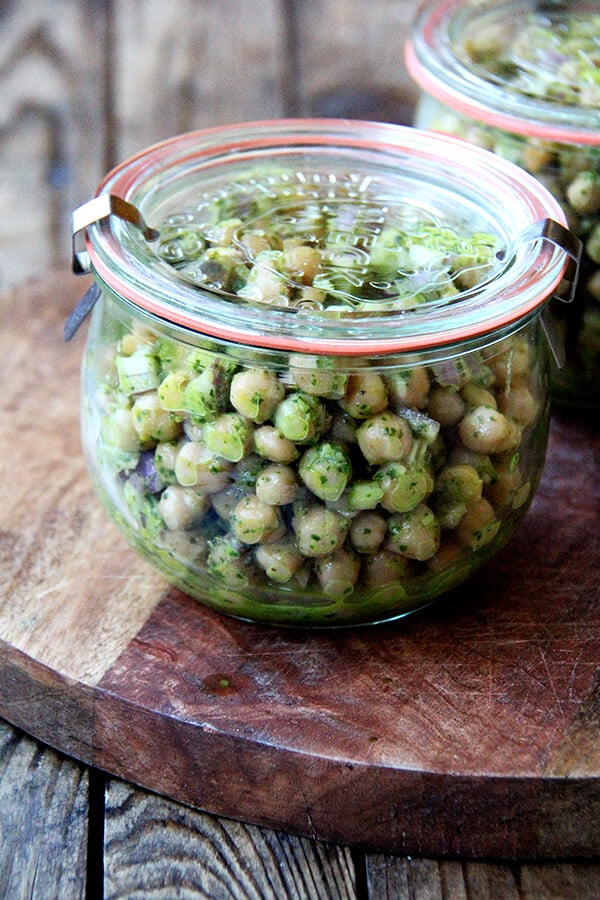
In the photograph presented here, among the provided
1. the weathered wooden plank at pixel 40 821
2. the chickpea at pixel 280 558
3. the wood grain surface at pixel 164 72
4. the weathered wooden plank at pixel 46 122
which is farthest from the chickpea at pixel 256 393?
the wood grain surface at pixel 164 72

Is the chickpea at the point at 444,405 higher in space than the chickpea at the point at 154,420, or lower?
higher

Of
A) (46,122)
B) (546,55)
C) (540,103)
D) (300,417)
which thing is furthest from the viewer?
(46,122)

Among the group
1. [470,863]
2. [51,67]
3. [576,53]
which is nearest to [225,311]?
[470,863]

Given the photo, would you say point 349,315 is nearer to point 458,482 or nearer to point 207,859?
point 458,482

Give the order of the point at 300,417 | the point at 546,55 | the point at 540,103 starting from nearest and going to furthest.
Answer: the point at 300,417, the point at 540,103, the point at 546,55

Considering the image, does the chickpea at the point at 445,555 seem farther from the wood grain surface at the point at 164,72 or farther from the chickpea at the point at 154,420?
the wood grain surface at the point at 164,72

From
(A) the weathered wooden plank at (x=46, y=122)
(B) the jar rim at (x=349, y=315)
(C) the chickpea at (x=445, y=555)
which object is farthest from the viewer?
(A) the weathered wooden plank at (x=46, y=122)

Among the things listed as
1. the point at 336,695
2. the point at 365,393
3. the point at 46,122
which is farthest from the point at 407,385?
the point at 46,122
